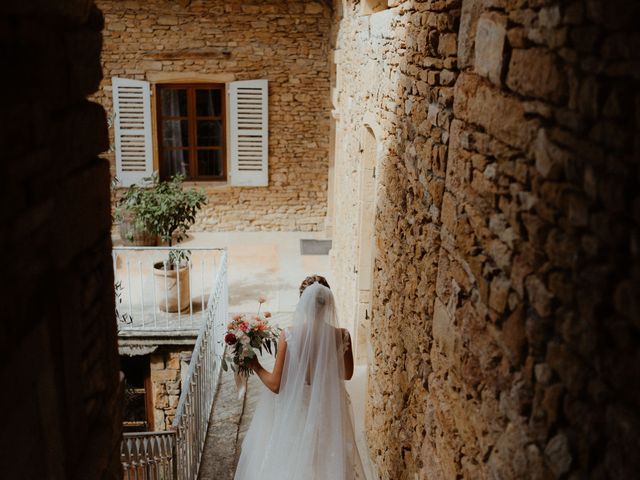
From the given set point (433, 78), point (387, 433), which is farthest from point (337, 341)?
point (433, 78)

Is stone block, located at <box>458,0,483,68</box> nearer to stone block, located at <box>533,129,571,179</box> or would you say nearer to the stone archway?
stone block, located at <box>533,129,571,179</box>

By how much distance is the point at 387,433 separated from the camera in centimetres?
407

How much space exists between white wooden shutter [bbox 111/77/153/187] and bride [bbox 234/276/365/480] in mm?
6876

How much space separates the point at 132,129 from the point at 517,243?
9.33 m

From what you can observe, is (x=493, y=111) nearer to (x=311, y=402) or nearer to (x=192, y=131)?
(x=311, y=402)

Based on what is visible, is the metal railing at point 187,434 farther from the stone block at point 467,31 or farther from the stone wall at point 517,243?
the stone block at point 467,31

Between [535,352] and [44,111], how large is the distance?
1.61m

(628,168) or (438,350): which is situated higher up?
(628,168)

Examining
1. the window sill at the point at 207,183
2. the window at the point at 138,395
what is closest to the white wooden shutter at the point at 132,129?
the window sill at the point at 207,183

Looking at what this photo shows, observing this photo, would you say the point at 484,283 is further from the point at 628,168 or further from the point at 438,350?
the point at 628,168

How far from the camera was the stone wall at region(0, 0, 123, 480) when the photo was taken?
5.48ft

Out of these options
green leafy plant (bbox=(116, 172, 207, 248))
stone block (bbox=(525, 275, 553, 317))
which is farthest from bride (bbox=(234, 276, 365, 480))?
green leafy plant (bbox=(116, 172, 207, 248))

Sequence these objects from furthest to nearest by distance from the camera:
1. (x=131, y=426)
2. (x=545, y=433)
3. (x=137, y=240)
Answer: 1. (x=137, y=240)
2. (x=131, y=426)
3. (x=545, y=433)

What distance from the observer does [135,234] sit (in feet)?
30.9
